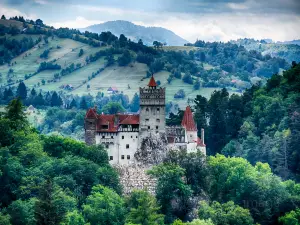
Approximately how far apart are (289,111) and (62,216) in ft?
192

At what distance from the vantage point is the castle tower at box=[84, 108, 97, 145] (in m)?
91.9

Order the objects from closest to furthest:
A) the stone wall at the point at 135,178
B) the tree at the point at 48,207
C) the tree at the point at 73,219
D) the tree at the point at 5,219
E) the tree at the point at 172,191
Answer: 1. the tree at the point at 5,219
2. the tree at the point at 48,207
3. the tree at the point at 73,219
4. the tree at the point at 172,191
5. the stone wall at the point at 135,178

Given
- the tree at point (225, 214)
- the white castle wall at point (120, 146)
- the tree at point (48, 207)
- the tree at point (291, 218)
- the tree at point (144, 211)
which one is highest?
the white castle wall at point (120, 146)

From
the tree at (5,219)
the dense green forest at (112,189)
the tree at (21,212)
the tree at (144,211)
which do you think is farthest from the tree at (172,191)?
the tree at (5,219)

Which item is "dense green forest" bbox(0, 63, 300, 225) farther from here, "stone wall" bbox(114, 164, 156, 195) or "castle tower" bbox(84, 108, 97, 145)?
"stone wall" bbox(114, 164, 156, 195)

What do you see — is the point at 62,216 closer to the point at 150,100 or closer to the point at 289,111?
the point at 150,100

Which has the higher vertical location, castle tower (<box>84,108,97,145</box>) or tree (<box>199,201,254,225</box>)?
castle tower (<box>84,108,97,145</box>)

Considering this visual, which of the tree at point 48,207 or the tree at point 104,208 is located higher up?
the tree at point 48,207

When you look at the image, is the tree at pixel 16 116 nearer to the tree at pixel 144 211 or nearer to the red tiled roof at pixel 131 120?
the red tiled roof at pixel 131 120

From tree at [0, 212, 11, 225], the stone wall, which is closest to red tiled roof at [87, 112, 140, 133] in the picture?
the stone wall

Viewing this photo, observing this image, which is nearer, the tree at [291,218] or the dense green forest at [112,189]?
the dense green forest at [112,189]

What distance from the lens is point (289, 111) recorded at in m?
123

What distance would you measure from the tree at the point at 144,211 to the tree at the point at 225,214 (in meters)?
5.69

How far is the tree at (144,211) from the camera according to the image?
81125 mm
